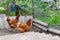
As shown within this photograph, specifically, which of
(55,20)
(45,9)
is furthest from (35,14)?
(55,20)

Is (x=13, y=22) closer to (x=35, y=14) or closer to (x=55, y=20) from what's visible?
(x=35, y=14)

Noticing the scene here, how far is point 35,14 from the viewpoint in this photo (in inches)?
294

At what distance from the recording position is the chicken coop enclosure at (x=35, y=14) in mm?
6227

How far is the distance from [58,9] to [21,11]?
1542mm

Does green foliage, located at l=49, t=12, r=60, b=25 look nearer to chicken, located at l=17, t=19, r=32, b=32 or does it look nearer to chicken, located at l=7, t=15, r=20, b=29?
chicken, located at l=17, t=19, r=32, b=32

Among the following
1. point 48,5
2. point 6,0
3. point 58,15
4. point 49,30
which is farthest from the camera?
point 6,0

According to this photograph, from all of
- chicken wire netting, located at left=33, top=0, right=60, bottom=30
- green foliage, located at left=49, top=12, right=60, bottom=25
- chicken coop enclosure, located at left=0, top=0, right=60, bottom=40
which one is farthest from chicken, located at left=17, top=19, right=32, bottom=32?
green foliage, located at left=49, top=12, right=60, bottom=25

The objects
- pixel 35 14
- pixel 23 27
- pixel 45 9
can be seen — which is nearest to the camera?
pixel 23 27

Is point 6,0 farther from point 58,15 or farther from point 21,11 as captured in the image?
point 58,15

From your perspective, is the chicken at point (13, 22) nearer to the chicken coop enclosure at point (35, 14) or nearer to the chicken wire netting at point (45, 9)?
the chicken coop enclosure at point (35, 14)

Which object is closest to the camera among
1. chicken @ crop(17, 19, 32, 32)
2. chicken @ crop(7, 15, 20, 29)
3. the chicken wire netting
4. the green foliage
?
the green foliage

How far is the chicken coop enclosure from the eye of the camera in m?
6.23

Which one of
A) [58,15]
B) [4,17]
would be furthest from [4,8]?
[58,15]

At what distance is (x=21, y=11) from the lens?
7777 mm
